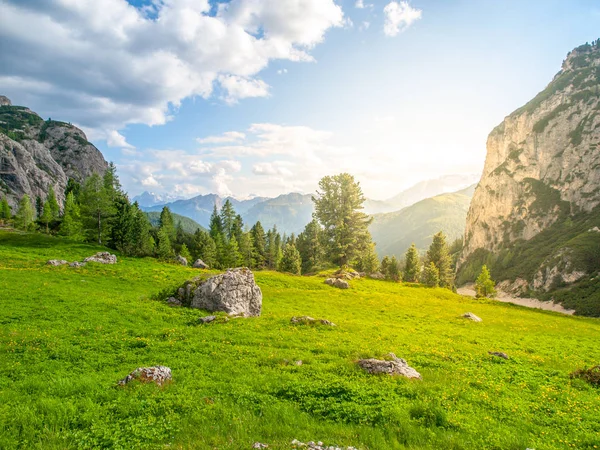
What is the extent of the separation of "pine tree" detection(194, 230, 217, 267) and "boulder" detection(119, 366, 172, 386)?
6659 cm

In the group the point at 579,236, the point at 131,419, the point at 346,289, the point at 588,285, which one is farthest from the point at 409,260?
the point at 579,236

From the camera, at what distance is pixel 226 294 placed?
86.5 ft

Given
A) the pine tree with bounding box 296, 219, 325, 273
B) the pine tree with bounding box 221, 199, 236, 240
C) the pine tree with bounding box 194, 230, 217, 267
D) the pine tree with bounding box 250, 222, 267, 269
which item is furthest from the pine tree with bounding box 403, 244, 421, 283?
the pine tree with bounding box 221, 199, 236, 240

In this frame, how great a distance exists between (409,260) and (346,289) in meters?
46.6

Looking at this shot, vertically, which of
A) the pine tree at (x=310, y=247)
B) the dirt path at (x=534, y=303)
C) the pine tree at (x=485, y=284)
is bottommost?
the dirt path at (x=534, y=303)

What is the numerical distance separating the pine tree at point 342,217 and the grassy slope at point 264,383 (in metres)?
29.5

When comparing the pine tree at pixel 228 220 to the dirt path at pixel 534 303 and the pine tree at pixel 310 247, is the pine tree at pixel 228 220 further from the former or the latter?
the dirt path at pixel 534 303

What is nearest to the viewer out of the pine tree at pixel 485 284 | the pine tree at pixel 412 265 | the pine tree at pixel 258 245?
the pine tree at pixel 412 265

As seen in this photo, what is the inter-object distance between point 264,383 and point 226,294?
14.4 m

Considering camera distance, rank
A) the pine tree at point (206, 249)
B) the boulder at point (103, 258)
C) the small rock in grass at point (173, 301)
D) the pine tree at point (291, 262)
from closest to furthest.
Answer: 1. the small rock in grass at point (173, 301)
2. the boulder at point (103, 258)
3. the pine tree at point (206, 249)
4. the pine tree at point (291, 262)

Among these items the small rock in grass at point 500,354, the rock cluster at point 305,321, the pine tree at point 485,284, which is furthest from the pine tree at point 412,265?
the rock cluster at point 305,321

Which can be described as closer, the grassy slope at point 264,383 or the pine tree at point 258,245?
the grassy slope at point 264,383

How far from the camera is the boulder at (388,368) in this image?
47.0 feet

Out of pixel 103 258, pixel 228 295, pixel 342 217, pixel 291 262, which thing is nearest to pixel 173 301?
pixel 228 295
